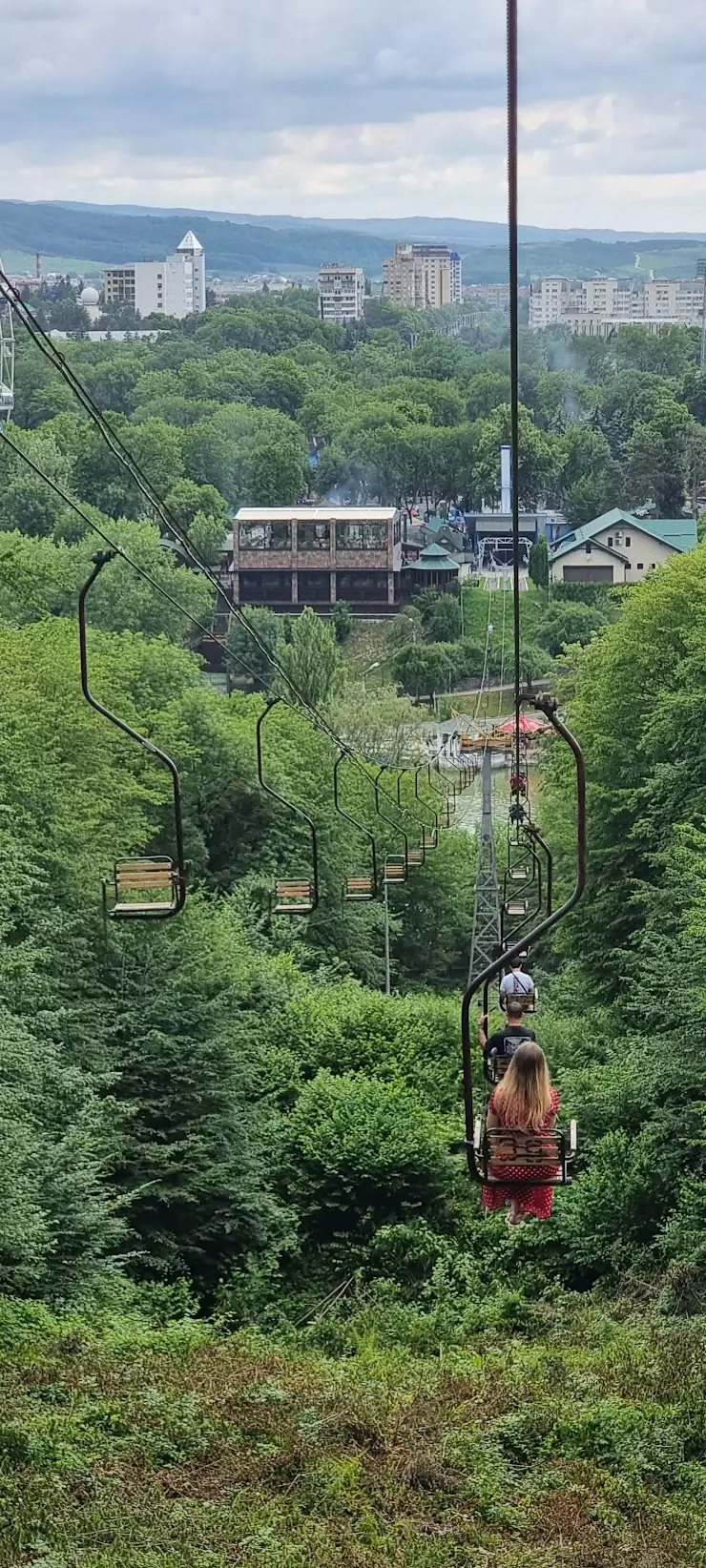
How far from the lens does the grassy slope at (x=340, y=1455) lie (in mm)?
15164

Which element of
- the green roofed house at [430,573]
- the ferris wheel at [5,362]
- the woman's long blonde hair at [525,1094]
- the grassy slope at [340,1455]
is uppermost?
the ferris wheel at [5,362]

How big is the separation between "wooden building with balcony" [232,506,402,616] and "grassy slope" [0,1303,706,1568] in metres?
80.1

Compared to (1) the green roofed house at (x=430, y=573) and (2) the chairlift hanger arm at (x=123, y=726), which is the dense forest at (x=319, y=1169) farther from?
(1) the green roofed house at (x=430, y=573)

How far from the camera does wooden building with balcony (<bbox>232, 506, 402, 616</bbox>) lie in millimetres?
98438

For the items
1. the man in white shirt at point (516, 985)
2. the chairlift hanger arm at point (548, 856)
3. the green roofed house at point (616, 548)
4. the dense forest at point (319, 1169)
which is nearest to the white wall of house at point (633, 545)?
the green roofed house at point (616, 548)

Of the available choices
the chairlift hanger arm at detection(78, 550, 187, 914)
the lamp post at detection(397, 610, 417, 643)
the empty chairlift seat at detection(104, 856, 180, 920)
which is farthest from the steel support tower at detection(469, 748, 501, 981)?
the lamp post at detection(397, 610, 417, 643)

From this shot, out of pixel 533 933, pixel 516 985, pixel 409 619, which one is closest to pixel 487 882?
pixel 516 985

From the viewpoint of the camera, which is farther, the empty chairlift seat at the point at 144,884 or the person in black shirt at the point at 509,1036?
the empty chairlift seat at the point at 144,884

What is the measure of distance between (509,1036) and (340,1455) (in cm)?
569

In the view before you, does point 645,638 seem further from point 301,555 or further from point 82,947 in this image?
point 301,555

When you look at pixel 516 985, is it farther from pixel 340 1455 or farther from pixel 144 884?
pixel 144 884

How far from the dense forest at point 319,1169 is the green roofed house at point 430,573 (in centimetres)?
4971

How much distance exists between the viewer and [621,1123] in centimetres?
2573

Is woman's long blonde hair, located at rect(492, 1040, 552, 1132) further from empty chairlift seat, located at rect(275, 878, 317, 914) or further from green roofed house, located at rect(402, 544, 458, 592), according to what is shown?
green roofed house, located at rect(402, 544, 458, 592)
